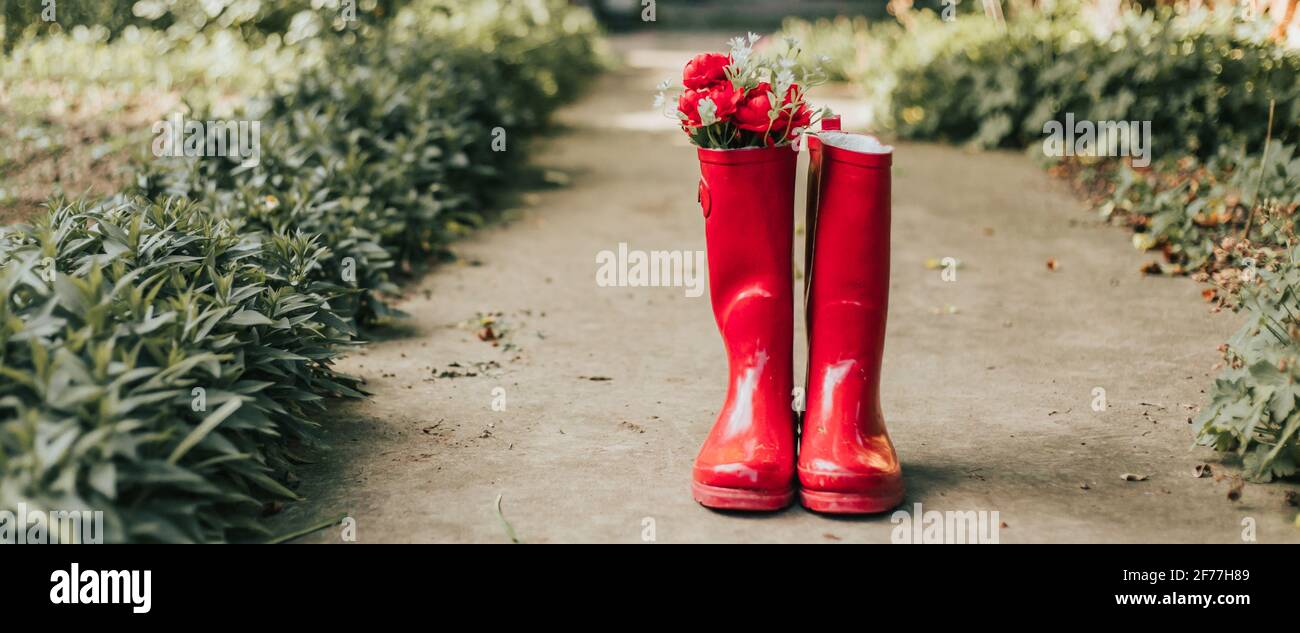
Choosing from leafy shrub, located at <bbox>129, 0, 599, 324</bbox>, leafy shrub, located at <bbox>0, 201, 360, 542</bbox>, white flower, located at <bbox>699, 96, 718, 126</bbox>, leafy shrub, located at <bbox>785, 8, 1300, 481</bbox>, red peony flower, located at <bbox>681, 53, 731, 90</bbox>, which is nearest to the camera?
leafy shrub, located at <bbox>0, 201, 360, 542</bbox>

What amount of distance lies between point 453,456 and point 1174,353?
2.69 metres

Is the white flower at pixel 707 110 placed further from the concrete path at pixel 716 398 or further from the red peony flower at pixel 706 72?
the concrete path at pixel 716 398

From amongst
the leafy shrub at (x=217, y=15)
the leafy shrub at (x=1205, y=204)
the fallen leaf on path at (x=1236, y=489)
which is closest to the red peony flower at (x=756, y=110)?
the fallen leaf on path at (x=1236, y=489)

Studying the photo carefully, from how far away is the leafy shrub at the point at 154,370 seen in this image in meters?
2.39

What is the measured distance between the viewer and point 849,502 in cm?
290

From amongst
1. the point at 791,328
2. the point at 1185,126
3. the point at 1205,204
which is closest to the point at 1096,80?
the point at 1185,126

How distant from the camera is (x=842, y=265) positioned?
3.02 meters

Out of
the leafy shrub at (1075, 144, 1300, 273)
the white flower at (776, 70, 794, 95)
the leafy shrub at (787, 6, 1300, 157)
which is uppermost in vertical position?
the leafy shrub at (787, 6, 1300, 157)

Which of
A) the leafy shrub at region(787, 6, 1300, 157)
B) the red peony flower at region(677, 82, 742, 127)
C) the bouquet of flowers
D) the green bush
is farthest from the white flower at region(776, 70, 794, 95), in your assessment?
the leafy shrub at region(787, 6, 1300, 157)

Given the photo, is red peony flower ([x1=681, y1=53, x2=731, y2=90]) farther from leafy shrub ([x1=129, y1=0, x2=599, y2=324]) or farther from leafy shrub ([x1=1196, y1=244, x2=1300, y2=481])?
leafy shrub ([x1=129, y1=0, x2=599, y2=324])

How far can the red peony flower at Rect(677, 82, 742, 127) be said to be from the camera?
291cm

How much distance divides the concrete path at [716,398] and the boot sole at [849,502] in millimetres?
36

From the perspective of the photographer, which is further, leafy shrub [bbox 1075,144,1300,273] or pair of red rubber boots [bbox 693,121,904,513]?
leafy shrub [bbox 1075,144,1300,273]
